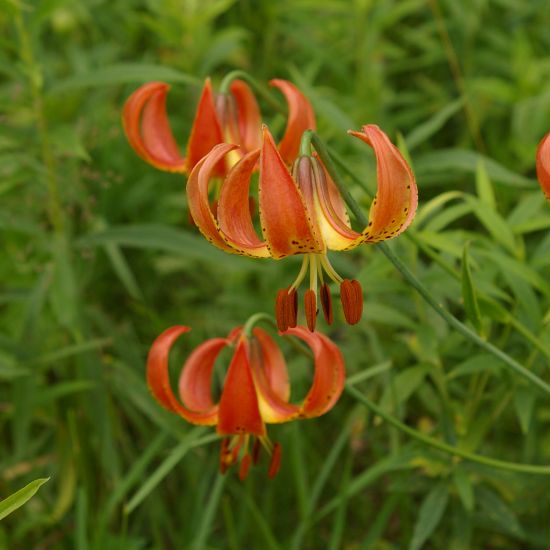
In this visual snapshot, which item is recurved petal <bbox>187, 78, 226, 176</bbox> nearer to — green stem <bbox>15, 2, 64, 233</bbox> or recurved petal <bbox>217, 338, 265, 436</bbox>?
recurved petal <bbox>217, 338, 265, 436</bbox>

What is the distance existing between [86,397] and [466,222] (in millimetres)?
1045

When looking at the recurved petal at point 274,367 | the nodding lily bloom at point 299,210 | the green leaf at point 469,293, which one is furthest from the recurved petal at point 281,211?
the recurved petal at point 274,367

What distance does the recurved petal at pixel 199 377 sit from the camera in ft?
4.59

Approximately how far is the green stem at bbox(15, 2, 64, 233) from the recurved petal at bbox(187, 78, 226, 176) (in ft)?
1.56

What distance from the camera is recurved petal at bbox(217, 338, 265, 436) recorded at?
47.7 inches

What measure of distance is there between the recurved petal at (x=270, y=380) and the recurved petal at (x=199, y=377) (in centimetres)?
7

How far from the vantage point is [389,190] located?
0.99m

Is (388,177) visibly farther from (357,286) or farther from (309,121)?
(309,121)

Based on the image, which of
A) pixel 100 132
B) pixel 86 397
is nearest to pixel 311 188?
pixel 86 397

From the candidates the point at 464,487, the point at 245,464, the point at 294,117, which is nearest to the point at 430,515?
the point at 464,487

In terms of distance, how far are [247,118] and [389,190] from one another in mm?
585

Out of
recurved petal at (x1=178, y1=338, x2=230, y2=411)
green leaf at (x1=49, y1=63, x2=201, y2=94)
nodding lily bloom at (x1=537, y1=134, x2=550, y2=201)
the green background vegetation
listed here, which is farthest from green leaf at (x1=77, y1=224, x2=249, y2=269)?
nodding lily bloom at (x1=537, y1=134, x2=550, y2=201)

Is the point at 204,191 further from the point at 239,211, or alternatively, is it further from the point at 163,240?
the point at 163,240

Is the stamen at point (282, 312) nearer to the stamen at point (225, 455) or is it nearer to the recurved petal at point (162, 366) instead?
the recurved petal at point (162, 366)
